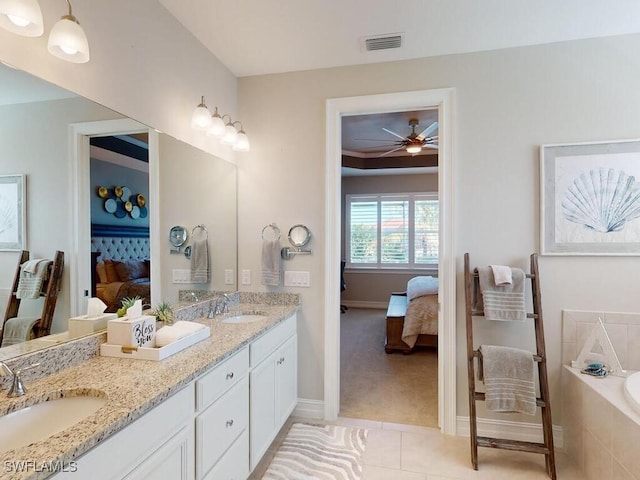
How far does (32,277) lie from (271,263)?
1532 millimetres

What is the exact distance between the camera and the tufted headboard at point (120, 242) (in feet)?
5.27

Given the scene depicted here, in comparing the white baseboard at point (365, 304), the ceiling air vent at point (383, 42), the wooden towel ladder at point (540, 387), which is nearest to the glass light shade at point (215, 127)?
the ceiling air vent at point (383, 42)

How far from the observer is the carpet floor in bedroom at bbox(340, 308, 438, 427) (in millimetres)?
2758

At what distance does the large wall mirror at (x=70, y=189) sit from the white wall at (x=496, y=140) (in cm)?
84

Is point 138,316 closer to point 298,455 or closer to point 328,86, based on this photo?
point 298,455

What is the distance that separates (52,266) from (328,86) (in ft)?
6.99

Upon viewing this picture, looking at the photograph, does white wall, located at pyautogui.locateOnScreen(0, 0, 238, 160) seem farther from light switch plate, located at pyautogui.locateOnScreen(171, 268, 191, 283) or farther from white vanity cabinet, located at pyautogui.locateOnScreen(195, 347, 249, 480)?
white vanity cabinet, located at pyautogui.locateOnScreen(195, 347, 249, 480)

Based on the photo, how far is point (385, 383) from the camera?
3.34 meters

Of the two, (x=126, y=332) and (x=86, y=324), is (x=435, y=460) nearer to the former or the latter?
(x=126, y=332)

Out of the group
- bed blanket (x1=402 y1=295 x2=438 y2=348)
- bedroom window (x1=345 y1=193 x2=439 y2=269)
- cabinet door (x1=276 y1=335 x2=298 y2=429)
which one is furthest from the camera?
bedroom window (x1=345 y1=193 x2=439 y2=269)

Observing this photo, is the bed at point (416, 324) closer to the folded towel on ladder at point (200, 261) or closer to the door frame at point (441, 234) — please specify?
the door frame at point (441, 234)

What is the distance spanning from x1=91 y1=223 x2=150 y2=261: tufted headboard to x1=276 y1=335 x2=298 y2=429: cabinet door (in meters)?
1.09

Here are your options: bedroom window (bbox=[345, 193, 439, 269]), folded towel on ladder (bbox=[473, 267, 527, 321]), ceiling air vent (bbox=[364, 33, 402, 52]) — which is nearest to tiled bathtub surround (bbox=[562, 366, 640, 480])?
folded towel on ladder (bbox=[473, 267, 527, 321])

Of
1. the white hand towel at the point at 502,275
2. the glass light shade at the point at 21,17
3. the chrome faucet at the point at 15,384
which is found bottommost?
the chrome faucet at the point at 15,384
